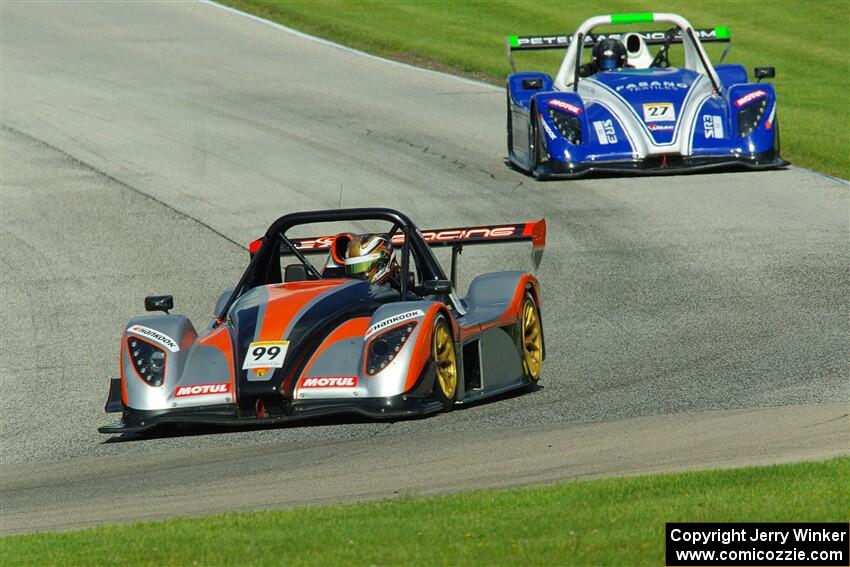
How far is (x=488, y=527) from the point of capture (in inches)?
242

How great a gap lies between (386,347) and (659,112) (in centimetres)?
852

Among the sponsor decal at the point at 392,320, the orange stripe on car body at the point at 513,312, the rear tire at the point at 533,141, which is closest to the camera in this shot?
the sponsor decal at the point at 392,320

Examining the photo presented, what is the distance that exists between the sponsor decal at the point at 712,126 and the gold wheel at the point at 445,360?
319 inches

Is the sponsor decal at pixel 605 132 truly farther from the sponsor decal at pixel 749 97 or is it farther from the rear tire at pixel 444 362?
the rear tire at pixel 444 362

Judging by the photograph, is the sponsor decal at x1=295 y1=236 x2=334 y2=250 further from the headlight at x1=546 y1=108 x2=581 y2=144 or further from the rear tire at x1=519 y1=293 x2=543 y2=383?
the headlight at x1=546 y1=108 x2=581 y2=144

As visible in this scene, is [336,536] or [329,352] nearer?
[336,536]

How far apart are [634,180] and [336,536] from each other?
1186cm

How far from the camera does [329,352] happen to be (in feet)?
29.4

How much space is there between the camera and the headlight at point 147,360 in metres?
9.02

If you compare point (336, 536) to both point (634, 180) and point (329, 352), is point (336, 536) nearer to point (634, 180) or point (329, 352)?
point (329, 352)

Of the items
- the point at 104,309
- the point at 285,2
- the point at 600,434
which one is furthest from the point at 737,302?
the point at 285,2

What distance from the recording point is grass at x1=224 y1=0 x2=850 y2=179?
25.2 metres

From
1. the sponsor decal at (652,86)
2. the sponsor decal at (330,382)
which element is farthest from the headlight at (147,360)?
the sponsor decal at (652,86)

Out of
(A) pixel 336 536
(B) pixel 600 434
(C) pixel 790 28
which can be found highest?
(A) pixel 336 536
